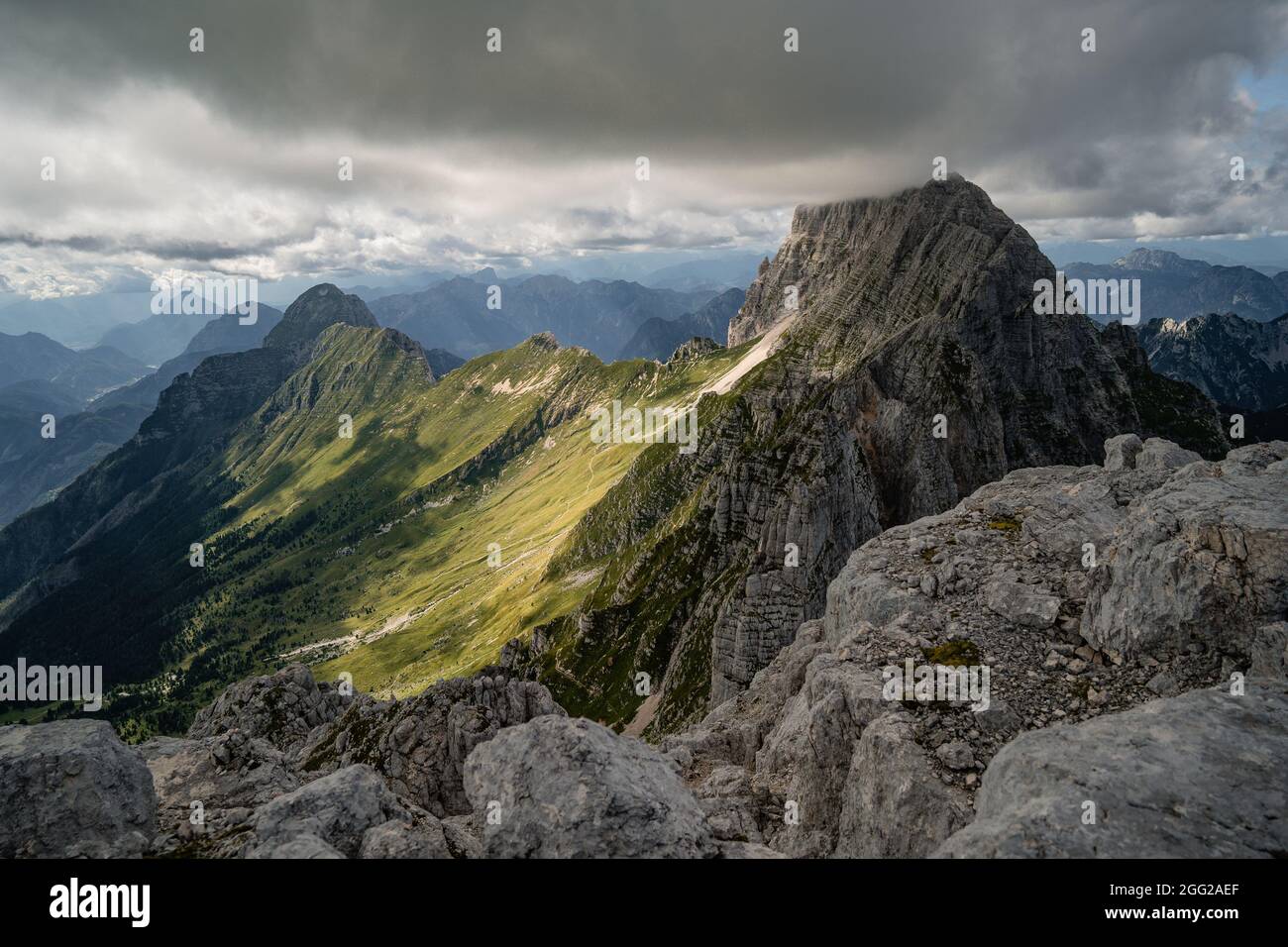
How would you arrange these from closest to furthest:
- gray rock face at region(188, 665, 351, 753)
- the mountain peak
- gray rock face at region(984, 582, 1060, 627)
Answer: gray rock face at region(984, 582, 1060, 627) → gray rock face at region(188, 665, 351, 753) → the mountain peak

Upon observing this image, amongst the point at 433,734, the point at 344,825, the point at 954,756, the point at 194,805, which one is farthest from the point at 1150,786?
the point at 433,734

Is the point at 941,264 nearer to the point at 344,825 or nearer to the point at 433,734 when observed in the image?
the point at 433,734

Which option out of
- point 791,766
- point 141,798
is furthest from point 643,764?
point 141,798

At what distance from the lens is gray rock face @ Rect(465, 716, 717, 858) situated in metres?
16.8

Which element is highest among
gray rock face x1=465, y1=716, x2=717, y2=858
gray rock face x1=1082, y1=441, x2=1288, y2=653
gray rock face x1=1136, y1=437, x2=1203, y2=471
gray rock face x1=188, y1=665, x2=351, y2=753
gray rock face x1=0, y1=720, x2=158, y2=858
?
gray rock face x1=1136, y1=437, x2=1203, y2=471

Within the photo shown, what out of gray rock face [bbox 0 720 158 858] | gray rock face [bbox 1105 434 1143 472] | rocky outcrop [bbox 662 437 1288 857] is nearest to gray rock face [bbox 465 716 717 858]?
rocky outcrop [bbox 662 437 1288 857]

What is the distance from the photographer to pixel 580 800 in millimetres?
17422

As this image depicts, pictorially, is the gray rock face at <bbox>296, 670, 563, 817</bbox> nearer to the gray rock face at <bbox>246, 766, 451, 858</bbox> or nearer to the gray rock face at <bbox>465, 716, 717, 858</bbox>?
the gray rock face at <bbox>246, 766, 451, 858</bbox>

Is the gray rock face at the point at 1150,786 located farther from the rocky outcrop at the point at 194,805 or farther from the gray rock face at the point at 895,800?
the rocky outcrop at the point at 194,805

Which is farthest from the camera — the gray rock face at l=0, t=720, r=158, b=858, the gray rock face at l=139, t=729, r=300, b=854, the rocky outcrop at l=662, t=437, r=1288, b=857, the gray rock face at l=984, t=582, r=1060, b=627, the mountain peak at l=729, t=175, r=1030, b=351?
the mountain peak at l=729, t=175, r=1030, b=351

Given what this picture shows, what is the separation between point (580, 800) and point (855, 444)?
84.1 metres

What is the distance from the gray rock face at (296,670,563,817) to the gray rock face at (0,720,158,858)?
20.0 meters
